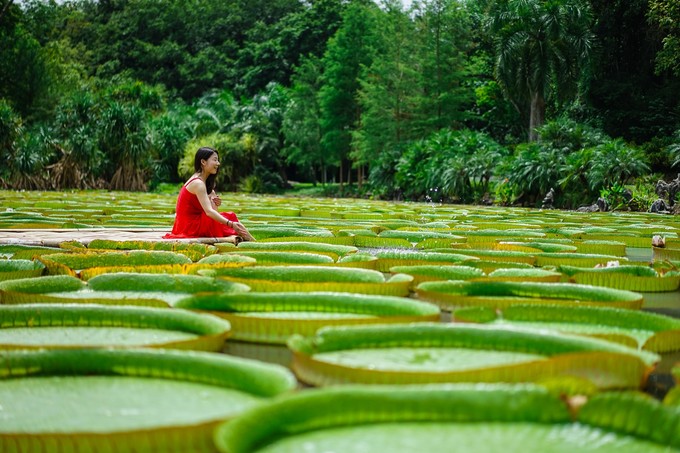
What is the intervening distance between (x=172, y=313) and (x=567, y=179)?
16.1 m

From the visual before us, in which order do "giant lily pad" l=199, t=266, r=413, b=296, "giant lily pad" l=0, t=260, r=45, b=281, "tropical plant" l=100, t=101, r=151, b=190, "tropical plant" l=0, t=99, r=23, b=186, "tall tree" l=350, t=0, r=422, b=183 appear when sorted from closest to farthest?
"giant lily pad" l=199, t=266, r=413, b=296 → "giant lily pad" l=0, t=260, r=45, b=281 → "tropical plant" l=0, t=99, r=23, b=186 → "tropical plant" l=100, t=101, r=151, b=190 → "tall tree" l=350, t=0, r=422, b=183

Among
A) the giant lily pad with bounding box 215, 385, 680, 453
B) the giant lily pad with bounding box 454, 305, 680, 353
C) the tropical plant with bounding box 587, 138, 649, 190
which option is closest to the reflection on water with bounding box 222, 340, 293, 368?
the giant lily pad with bounding box 454, 305, 680, 353

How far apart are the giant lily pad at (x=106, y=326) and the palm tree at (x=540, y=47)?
25925 mm

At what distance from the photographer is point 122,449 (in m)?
1.36

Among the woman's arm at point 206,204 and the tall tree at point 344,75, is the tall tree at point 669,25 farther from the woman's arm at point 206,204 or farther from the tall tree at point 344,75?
the woman's arm at point 206,204

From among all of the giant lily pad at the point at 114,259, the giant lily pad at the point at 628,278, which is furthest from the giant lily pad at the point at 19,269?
the giant lily pad at the point at 628,278

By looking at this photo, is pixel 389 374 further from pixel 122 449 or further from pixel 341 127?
pixel 341 127

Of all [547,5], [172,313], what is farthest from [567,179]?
[172,313]

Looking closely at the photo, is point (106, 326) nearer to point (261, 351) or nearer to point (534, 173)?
point (261, 351)

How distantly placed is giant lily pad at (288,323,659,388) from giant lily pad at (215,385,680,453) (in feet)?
0.71

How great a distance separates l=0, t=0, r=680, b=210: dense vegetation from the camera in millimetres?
21641

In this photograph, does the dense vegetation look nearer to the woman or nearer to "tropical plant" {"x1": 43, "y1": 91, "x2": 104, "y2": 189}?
"tropical plant" {"x1": 43, "y1": 91, "x2": 104, "y2": 189}

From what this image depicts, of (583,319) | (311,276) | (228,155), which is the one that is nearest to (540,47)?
(228,155)

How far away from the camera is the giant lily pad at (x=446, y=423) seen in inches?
54.5
